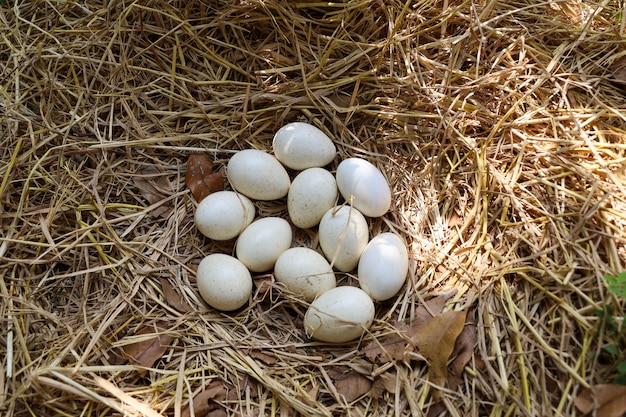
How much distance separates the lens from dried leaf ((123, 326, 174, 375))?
132cm

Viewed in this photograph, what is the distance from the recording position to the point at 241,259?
59.5 inches

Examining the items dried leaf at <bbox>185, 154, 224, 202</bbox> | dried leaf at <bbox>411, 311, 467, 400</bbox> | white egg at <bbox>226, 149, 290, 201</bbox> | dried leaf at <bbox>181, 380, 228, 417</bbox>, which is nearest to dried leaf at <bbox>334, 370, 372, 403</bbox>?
dried leaf at <bbox>411, 311, 467, 400</bbox>

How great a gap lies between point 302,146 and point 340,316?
0.52 metres

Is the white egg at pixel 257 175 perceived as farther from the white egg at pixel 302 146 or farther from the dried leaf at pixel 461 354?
the dried leaf at pixel 461 354

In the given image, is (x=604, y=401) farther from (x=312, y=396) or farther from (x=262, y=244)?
(x=262, y=244)

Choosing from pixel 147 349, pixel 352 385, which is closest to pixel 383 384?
pixel 352 385

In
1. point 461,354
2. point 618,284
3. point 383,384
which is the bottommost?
point 383,384

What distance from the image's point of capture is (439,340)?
4.09ft

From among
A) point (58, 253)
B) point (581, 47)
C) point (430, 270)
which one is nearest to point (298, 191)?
point (430, 270)

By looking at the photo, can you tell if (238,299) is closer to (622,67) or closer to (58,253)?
(58,253)

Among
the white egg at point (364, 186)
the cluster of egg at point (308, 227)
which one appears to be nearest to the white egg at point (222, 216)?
the cluster of egg at point (308, 227)

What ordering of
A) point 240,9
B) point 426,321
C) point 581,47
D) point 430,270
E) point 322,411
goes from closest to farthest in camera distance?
point 322,411 < point 426,321 < point 430,270 < point 581,47 < point 240,9

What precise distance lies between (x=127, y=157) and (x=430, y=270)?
98 centimetres

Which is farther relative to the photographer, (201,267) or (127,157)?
(127,157)
